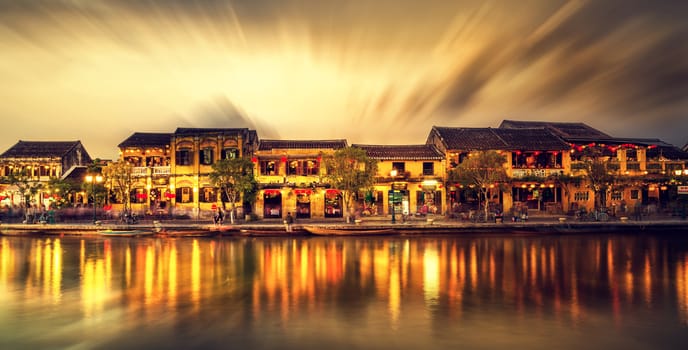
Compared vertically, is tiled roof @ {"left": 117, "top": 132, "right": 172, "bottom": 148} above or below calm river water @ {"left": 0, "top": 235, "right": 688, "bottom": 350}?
above

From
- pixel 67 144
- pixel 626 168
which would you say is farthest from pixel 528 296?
pixel 67 144

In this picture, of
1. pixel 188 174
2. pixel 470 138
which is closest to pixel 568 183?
pixel 470 138

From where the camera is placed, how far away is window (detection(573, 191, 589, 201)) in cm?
4306

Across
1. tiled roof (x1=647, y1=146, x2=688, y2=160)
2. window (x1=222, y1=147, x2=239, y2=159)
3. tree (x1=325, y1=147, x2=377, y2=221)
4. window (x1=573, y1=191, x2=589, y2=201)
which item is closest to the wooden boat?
tree (x1=325, y1=147, x2=377, y2=221)

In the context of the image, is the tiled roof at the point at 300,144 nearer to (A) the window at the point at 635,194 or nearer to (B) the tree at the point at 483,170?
(B) the tree at the point at 483,170

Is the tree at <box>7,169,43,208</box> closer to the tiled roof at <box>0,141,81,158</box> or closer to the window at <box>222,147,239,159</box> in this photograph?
the tiled roof at <box>0,141,81,158</box>

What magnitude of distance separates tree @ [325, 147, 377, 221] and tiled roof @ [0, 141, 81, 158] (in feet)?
133

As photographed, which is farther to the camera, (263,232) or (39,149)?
(39,149)

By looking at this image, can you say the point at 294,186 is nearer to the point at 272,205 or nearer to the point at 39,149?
the point at 272,205

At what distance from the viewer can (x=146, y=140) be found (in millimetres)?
48062

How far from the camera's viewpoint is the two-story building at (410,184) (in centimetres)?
4250

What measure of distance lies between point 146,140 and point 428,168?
36.0 m

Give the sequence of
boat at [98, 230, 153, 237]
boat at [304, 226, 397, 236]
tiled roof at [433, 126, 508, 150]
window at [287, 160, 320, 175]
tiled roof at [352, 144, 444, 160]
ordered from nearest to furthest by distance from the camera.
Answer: boat at [98, 230, 153, 237], boat at [304, 226, 397, 236], window at [287, 160, 320, 175], tiled roof at [352, 144, 444, 160], tiled roof at [433, 126, 508, 150]

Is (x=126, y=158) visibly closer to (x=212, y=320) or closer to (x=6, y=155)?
(x=6, y=155)
